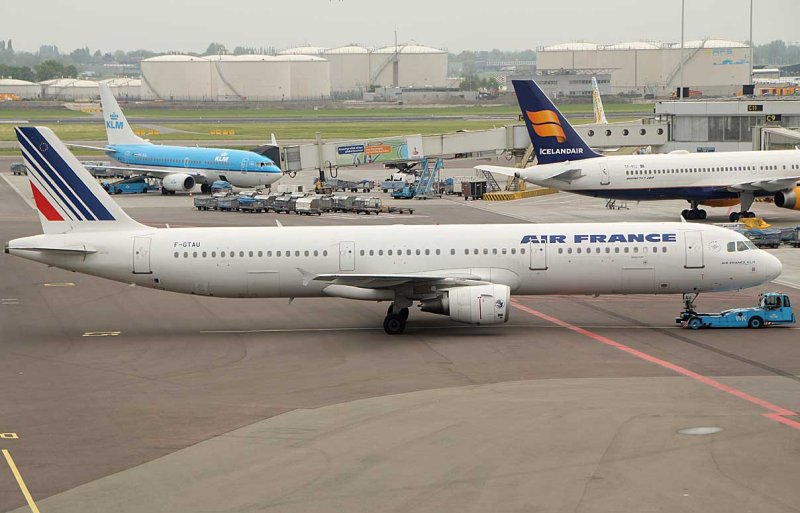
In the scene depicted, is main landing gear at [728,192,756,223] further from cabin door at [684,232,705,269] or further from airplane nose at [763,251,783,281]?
cabin door at [684,232,705,269]

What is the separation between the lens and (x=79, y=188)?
4319cm

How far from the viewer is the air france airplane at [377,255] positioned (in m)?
42.3

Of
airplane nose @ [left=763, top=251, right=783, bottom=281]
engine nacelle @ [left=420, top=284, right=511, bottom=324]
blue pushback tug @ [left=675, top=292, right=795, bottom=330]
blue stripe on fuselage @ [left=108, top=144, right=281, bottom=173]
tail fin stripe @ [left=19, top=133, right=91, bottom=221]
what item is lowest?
blue pushback tug @ [left=675, top=292, right=795, bottom=330]

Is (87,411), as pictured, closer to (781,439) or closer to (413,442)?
(413,442)

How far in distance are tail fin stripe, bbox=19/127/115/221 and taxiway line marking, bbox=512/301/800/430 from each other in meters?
18.2

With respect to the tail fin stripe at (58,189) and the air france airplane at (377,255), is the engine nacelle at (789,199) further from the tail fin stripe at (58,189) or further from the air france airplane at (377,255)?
the tail fin stripe at (58,189)

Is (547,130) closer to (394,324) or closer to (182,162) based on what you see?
(394,324)

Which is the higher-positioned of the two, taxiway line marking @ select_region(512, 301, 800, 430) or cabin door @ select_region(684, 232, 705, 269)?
cabin door @ select_region(684, 232, 705, 269)

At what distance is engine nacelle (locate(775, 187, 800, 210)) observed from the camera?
236 ft

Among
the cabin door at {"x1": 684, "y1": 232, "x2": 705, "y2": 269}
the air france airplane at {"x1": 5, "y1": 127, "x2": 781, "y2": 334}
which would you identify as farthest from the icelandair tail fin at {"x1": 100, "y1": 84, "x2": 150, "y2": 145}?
the cabin door at {"x1": 684, "y1": 232, "x2": 705, "y2": 269}

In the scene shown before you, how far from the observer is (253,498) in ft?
79.0

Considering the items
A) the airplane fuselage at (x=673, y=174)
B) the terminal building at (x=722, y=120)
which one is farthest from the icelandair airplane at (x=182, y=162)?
the terminal building at (x=722, y=120)

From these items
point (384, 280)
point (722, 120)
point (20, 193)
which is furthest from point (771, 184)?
point (20, 193)

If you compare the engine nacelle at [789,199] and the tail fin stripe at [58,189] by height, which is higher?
the tail fin stripe at [58,189]
